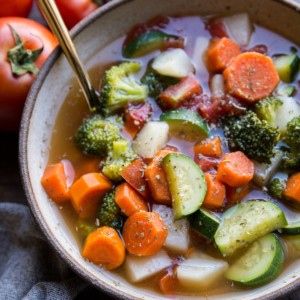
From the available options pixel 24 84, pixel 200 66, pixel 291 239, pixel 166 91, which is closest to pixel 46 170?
pixel 24 84

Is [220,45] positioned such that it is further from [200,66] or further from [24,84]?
[24,84]

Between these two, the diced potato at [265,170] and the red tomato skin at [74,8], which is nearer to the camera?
the diced potato at [265,170]

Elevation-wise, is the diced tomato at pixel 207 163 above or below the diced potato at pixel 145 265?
above

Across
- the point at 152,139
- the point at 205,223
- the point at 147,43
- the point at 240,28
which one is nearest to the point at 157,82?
the point at 147,43

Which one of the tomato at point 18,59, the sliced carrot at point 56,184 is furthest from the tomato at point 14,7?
the sliced carrot at point 56,184

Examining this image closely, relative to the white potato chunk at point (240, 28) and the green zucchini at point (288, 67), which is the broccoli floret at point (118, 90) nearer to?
the white potato chunk at point (240, 28)

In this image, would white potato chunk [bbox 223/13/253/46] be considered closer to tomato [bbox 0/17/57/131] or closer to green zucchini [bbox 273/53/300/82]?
green zucchini [bbox 273/53/300/82]

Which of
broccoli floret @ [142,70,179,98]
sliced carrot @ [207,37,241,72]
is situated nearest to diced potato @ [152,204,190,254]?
broccoli floret @ [142,70,179,98]
